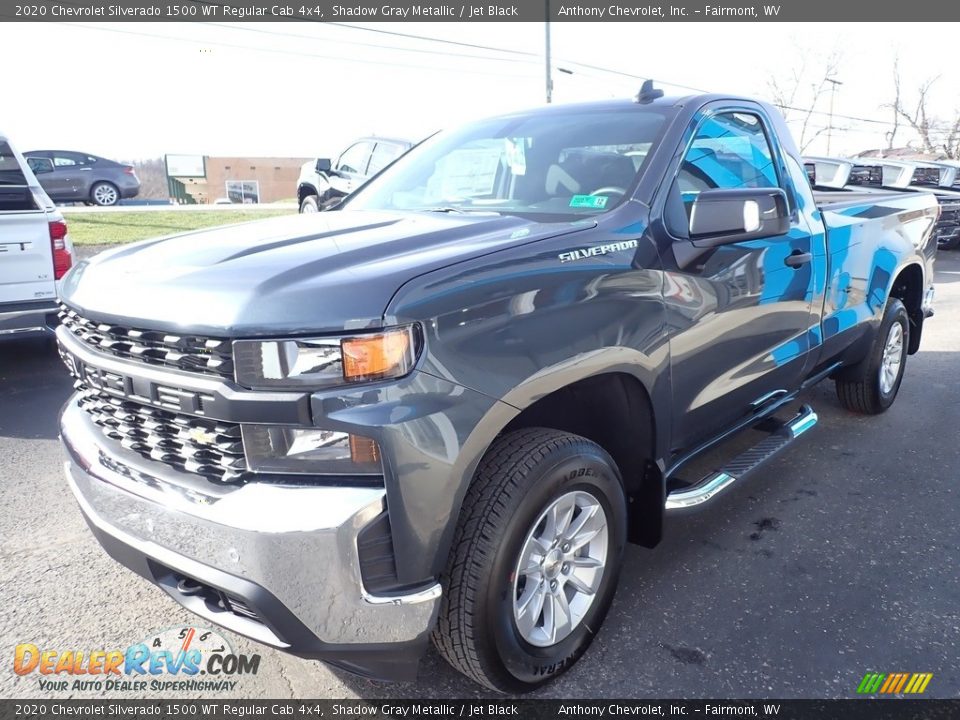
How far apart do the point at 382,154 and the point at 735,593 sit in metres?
10.4

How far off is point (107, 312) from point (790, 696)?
7.85 ft

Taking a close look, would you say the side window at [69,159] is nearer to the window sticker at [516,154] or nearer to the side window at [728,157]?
the window sticker at [516,154]

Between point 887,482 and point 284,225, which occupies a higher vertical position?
point 284,225

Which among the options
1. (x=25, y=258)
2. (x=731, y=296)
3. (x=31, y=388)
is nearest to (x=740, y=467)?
(x=731, y=296)

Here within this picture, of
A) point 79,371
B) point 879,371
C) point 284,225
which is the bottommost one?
point 879,371

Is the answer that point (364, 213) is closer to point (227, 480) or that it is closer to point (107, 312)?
point (107, 312)

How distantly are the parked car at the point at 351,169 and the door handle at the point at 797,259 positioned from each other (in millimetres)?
8727

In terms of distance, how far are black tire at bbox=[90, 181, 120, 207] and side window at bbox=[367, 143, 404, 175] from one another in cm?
1190

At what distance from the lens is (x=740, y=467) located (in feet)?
10.6

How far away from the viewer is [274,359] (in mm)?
1830

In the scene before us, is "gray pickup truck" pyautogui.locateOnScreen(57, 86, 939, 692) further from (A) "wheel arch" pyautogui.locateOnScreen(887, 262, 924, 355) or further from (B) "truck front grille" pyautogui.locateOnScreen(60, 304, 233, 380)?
(A) "wheel arch" pyautogui.locateOnScreen(887, 262, 924, 355)

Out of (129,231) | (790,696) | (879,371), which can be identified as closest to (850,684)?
(790,696)

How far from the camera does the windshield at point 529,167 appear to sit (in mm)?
2895

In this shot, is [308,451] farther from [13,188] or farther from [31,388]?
[13,188]
